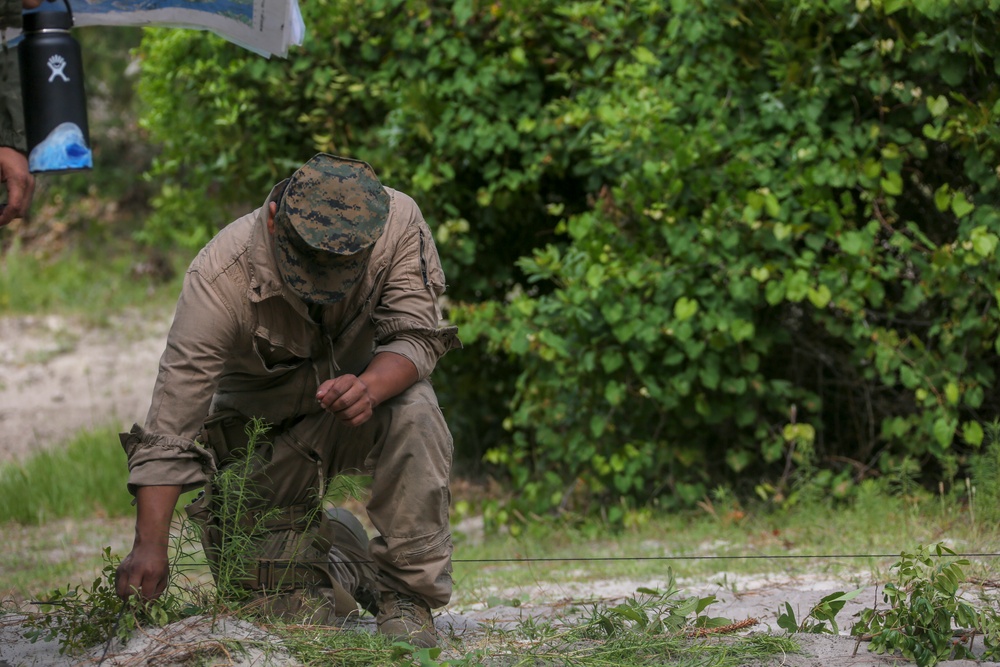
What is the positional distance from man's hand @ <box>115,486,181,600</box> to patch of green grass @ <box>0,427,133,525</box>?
341cm

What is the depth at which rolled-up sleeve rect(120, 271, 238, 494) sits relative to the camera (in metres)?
2.84

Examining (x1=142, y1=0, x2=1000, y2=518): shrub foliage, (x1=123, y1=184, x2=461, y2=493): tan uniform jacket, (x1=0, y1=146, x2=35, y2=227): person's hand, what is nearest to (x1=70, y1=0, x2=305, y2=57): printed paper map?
(x1=0, y1=146, x2=35, y2=227): person's hand

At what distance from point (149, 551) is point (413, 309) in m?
0.93

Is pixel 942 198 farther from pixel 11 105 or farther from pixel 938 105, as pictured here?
pixel 11 105

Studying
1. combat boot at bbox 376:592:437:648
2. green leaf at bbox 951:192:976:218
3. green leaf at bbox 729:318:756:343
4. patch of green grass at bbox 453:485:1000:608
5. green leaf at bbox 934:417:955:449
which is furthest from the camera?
green leaf at bbox 729:318:756:343

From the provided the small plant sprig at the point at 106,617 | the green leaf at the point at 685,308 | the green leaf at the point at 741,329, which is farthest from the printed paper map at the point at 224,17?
the green leaf at the point at 741,329

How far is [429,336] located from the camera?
10.5 feet

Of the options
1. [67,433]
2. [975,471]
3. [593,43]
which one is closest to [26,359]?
[67,433]

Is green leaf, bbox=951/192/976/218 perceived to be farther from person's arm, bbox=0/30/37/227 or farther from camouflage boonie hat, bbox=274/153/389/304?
person's arm, bbox=0/30/37/227

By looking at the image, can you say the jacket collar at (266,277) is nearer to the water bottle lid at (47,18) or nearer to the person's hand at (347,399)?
the person's hand at (347,399)

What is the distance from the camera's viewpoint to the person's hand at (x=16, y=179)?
3234 mm

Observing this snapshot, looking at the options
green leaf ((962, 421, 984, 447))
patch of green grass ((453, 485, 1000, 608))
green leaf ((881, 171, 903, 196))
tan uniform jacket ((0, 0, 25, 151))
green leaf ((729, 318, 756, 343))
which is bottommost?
patch of green grass ((453, 485, 1000, 608))

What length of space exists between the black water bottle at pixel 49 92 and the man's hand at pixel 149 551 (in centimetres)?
107

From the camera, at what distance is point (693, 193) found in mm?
→ 4859
